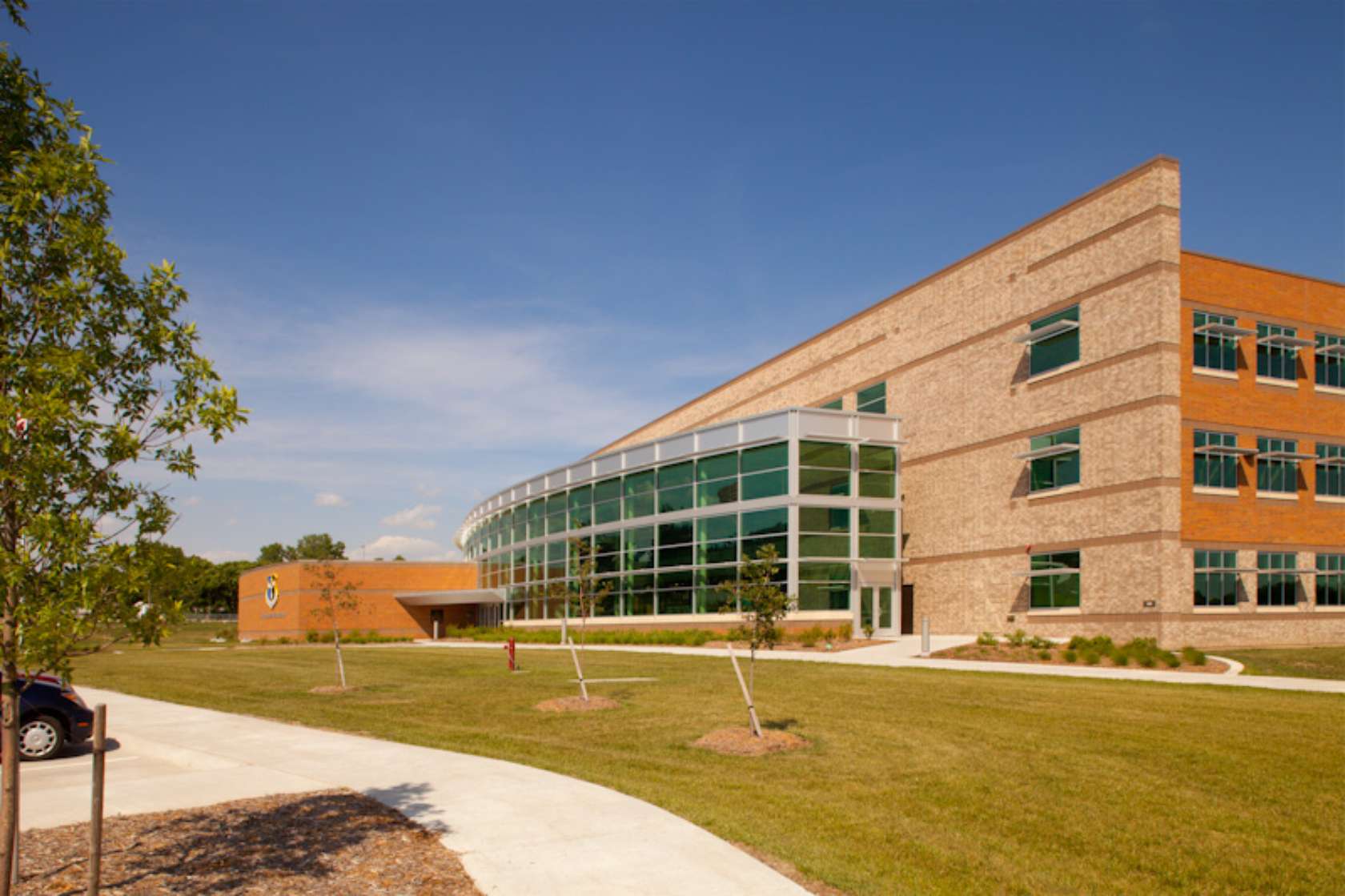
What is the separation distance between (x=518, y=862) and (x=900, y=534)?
34871 millimetres

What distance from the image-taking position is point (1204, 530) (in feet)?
101

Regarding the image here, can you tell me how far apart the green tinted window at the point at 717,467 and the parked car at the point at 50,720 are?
29.3 m

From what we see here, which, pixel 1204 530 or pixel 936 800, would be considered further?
pixel 1204 530

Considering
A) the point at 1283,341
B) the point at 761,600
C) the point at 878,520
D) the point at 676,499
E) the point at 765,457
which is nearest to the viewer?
the point at 761,600

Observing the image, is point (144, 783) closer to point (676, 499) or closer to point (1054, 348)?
point (1054, 348)

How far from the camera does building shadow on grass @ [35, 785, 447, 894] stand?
22.8 ft

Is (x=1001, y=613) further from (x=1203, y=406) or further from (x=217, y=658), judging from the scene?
(x=217, y=658)

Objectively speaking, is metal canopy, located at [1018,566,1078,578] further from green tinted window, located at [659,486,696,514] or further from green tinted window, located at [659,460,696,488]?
green tinted window, located at [659,460,696,488]

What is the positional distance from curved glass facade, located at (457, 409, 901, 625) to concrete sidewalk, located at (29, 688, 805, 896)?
790 inches

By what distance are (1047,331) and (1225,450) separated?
23.3 ft

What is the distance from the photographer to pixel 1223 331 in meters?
31.9

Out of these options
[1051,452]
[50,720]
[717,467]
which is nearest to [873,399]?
[717,467]

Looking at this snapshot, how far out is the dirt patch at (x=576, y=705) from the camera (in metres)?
16.9

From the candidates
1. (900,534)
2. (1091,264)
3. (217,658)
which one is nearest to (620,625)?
(900,534)
